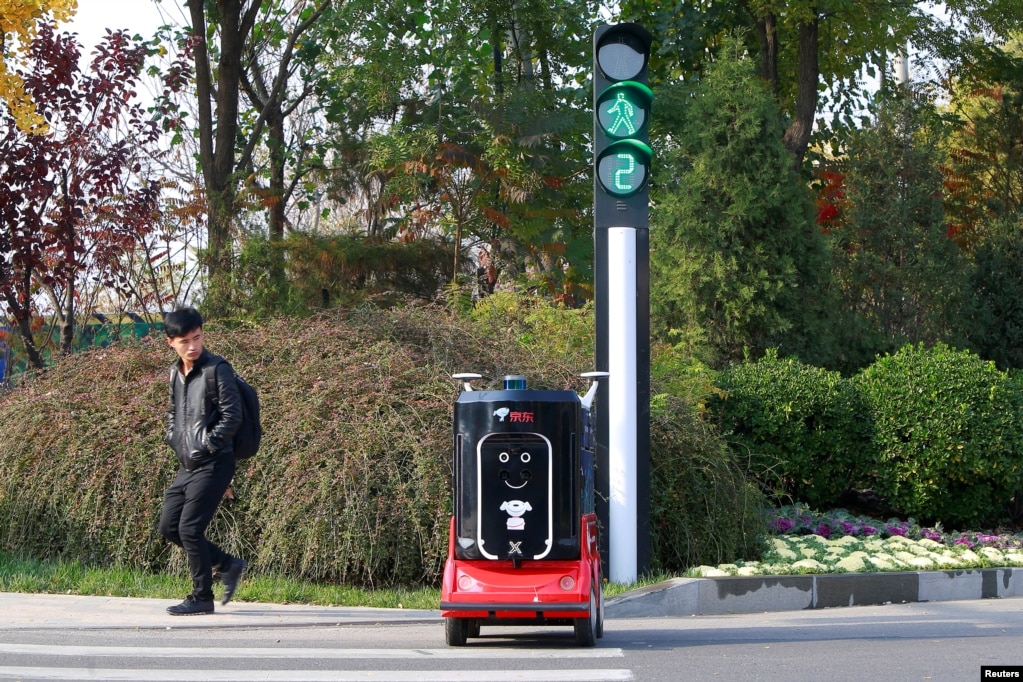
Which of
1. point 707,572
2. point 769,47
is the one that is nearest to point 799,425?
point 707,572

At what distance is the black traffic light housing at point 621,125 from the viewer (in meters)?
8.92

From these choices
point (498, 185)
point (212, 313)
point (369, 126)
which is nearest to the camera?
point (212, 313)

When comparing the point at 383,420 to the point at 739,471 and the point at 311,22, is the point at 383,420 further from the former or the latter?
the point at 311,22

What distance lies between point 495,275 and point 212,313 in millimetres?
5986

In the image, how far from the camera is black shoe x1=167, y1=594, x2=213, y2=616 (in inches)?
295

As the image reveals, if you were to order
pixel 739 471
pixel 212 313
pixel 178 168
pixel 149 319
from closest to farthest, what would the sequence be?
pixel 739 471
pixel 212 313
pixel 149 319
pixel 178 168

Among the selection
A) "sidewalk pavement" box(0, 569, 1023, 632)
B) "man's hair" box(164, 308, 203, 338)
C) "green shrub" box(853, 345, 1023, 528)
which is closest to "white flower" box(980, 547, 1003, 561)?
"sidewalk pavement" box(0, 569, 1023, 632)

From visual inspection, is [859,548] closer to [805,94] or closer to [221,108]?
[805,94]

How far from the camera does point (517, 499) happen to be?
661cm

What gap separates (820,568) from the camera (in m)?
9.30

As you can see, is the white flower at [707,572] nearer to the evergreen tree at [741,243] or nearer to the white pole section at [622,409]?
the white pole section at [622,409]

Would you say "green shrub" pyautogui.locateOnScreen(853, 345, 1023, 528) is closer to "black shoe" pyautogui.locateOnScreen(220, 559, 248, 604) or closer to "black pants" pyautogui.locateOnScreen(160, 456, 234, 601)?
"black shoe" pyautogui.locateOnScreen(220, 559, 248, 604)

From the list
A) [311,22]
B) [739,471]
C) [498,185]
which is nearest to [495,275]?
[498,185]

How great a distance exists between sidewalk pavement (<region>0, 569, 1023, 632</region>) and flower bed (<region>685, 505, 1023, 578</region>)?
0.86 feet
